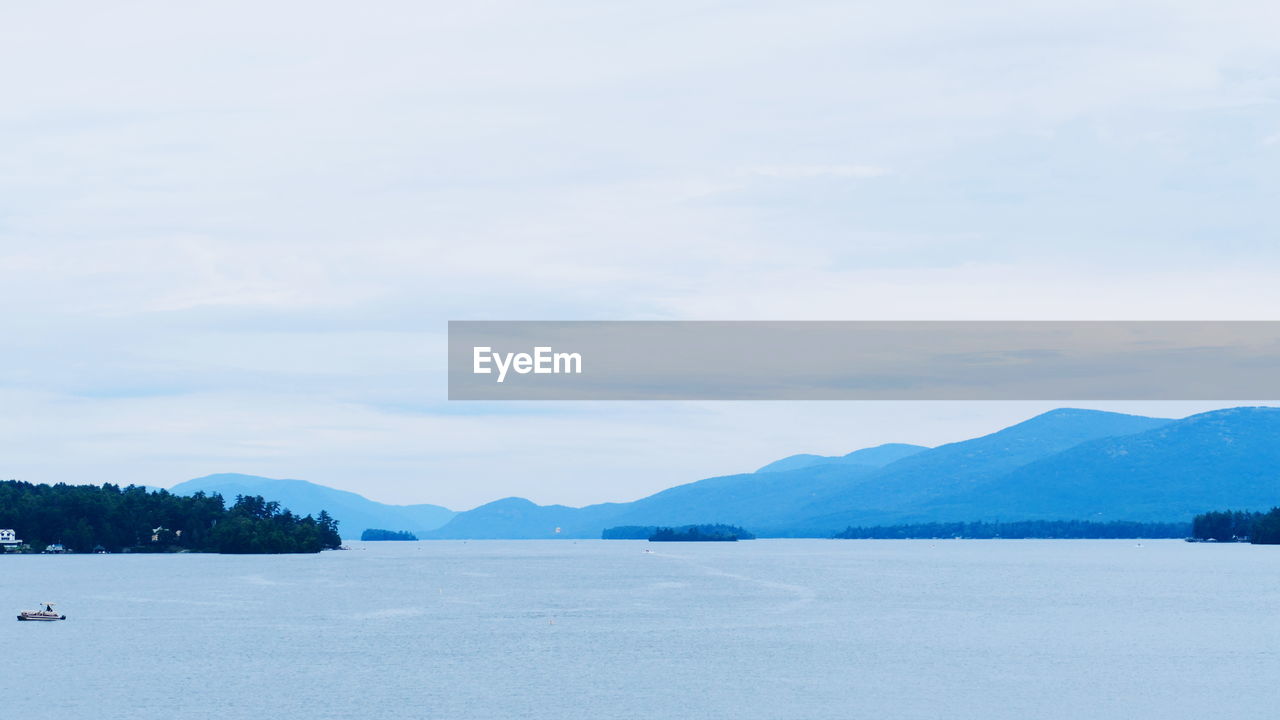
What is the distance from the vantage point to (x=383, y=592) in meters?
184

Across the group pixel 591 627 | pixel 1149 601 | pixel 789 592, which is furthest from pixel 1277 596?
pixel 591 627

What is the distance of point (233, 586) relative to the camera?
192500 millimetres

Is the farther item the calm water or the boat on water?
the boat on water

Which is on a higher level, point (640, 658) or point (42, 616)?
point (42, 616)

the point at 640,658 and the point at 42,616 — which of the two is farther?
the point at 42,616

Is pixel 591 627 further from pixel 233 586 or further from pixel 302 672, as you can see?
pixel 233 586

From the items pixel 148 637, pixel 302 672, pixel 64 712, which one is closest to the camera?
pixel 64 712

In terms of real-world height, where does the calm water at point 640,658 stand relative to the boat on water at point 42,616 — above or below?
below

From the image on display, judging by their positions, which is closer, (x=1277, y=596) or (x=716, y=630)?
(x=716, y=630)

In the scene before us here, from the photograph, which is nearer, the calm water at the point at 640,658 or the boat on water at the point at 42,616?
the calm water at the point at 640,658

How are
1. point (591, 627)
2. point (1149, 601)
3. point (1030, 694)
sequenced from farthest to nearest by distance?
point (1149, 601)
point (591, 627)
point (1030, 694)

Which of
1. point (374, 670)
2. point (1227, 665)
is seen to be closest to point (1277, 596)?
point (1227, 665)

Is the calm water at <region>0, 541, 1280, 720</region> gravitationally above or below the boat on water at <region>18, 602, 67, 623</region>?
below

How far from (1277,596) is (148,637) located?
142 m
